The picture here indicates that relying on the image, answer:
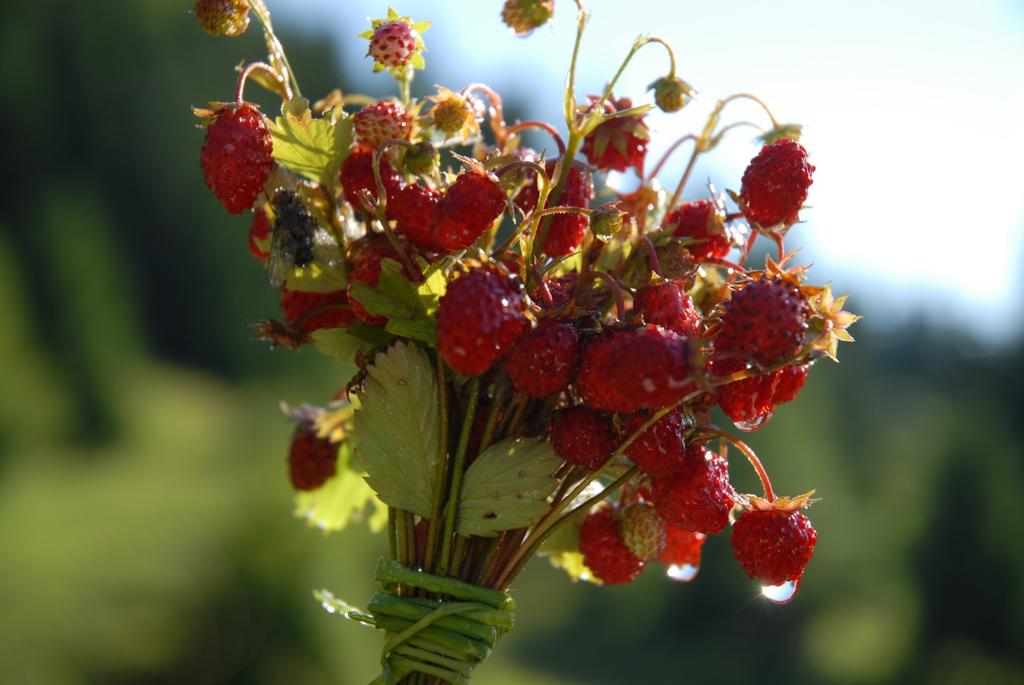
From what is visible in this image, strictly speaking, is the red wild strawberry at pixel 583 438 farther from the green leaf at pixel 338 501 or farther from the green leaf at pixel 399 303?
the green leaf at pixel 338 501

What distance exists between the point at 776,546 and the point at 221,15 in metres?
0.44

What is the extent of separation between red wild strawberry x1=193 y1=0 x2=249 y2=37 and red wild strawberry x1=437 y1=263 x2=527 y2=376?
23 cm

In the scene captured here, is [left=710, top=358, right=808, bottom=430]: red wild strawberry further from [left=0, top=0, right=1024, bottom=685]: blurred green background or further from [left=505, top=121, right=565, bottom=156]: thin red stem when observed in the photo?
[left=0, top=0, right=1024, bottom=685]: blurred green background

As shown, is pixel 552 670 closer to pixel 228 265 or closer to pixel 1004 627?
pixel 1004 627

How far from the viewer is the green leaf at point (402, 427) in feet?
1.92

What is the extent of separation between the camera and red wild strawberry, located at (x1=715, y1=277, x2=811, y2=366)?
19.4 inches

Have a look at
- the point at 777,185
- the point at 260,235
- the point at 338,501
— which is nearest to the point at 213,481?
the point at 338,501

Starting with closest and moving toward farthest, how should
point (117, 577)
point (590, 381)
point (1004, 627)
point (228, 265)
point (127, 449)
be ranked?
point (590, 381)
point (117, 577)
point (127, 449)
point (1004, 627)
point (228, 265)

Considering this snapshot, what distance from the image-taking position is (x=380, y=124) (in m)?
0.59

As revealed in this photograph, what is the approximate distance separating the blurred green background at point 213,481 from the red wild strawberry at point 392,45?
245 cm

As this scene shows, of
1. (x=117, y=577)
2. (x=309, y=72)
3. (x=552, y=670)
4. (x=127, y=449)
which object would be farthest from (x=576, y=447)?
(x=309, y=72)

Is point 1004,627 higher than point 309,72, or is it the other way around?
point 309,72

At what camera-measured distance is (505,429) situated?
59 centimetres

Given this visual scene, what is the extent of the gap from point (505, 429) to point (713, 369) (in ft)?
0.42
